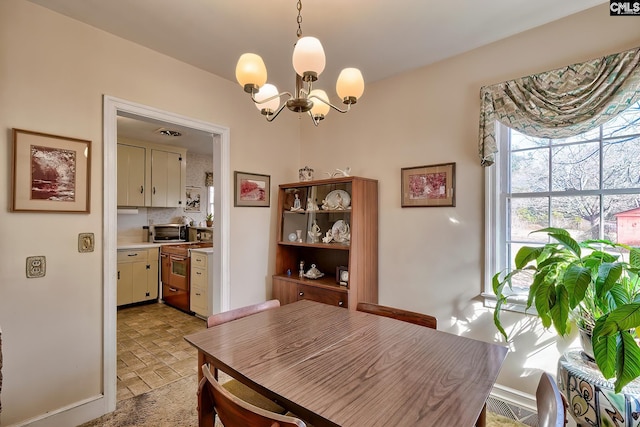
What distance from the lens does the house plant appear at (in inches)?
46.1

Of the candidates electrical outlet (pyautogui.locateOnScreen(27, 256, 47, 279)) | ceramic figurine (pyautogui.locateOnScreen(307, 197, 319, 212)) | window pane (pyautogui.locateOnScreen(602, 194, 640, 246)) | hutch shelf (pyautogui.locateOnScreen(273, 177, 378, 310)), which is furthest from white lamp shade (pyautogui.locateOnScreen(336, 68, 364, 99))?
electrical outlet (pyautogui.locateOnScreen(27, 256, 47, 279))

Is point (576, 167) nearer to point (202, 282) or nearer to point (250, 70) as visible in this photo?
point (250, 70)

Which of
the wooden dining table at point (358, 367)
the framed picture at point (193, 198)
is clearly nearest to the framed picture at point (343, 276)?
the wooden dining table at point (358, 367)

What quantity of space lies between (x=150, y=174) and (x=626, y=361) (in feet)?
17.7

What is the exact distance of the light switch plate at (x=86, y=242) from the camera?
195cm

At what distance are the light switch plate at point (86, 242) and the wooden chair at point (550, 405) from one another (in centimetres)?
248

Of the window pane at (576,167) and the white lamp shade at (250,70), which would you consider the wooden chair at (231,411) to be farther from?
the window pane at (576,167)

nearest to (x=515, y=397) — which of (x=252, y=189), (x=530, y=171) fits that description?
(x=530, y=171)

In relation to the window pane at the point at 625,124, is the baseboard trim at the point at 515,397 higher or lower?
lower

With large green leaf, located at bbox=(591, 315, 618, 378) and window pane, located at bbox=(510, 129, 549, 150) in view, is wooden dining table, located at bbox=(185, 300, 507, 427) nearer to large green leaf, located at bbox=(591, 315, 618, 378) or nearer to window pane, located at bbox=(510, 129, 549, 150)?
large green leaf, located at bbox=(591, 315, 618, 378)

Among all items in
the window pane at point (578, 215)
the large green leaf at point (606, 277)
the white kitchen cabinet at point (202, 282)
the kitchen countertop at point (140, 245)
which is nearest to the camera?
the large green leaf at point (606, 277)

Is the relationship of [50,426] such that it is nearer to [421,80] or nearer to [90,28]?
[90,28]

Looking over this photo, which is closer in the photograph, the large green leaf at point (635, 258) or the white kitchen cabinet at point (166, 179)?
the large green leaf at point (635, 258)

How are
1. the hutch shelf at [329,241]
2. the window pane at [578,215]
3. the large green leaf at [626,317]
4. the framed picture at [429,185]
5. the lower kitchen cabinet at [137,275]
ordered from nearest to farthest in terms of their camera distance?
1. the large green leaf at [626,317]
2. the window pane at [578,215]
3. the framed picture at [429,185]
4. the hutch shelf at [329,241]
5. the lower kitchen cabinet at [137,275]
